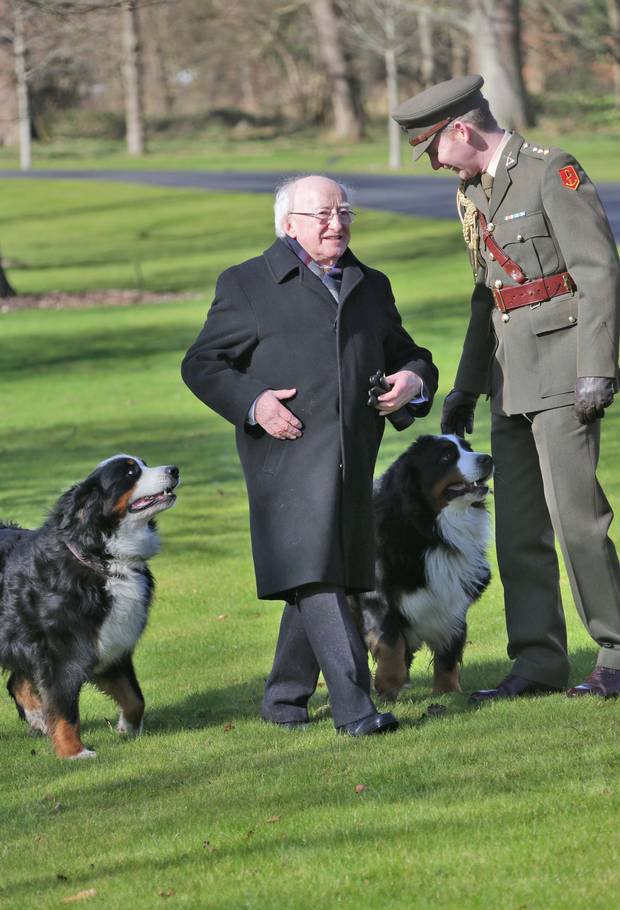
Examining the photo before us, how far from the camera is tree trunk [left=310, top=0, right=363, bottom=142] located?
2213 inches

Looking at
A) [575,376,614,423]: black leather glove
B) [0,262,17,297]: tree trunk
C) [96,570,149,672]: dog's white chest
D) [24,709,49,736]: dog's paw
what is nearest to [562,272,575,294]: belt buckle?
[575,376,614,423]: black leather glove

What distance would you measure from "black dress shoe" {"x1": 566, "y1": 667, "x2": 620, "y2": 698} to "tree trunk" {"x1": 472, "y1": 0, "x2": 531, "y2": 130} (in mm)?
31409

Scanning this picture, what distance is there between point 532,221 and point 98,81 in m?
69.6

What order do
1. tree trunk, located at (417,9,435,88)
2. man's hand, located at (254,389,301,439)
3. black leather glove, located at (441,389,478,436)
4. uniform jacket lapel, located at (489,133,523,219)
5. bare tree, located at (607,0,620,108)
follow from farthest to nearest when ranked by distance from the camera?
bare tree, located at (607,0,620,108)
tree trunk, located at (417,9,435,88)
black leather glove, located at (441,389,478,436)
uniform jacket lapel, located at (489,133,523,219)
man's hand, located at (254,389,301,439)

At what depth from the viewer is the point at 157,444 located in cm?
1423

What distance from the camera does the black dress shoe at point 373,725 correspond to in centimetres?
552

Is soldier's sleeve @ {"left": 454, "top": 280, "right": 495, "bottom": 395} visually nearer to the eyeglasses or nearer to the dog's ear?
the eyeglasses

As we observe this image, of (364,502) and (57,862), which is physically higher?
(364,502)

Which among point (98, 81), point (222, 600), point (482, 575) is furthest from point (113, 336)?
point (98, 81)

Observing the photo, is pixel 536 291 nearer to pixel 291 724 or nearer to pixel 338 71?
pixel 291 724

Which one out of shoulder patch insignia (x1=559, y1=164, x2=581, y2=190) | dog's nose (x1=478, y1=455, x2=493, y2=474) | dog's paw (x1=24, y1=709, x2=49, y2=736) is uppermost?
shoulder patch insignia (x1=559, y1=164, x2=581, y2=190)

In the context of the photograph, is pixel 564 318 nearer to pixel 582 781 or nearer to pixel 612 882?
pixel 582 781

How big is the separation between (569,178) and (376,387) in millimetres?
1145

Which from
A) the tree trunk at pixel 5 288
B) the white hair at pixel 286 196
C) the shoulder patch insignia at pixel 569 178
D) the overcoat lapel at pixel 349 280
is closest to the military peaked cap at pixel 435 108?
the white hair at pixel 286 196
